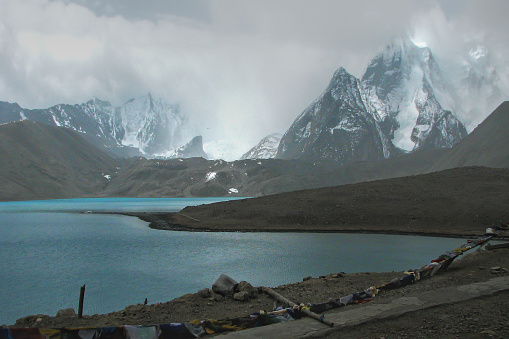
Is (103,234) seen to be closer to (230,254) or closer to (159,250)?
(159,250)

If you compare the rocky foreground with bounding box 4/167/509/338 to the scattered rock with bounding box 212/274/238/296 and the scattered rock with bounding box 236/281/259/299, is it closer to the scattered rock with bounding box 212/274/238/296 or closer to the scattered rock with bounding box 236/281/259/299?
the scattered rock with bounding box 236/281/259/299

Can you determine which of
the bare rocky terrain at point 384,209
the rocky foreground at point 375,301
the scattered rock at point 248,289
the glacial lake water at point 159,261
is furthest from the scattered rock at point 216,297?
the bare rocky terrain at point 384,209

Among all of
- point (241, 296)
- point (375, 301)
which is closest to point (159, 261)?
point (241, 296)

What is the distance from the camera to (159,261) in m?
33.9

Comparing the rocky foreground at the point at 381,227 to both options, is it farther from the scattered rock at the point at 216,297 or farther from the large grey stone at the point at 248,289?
the large grey stone at the point at 248,289

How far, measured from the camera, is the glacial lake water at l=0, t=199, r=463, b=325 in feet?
74.3

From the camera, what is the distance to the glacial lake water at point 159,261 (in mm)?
22639

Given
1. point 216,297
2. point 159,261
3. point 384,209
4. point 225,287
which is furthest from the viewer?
point 384,209

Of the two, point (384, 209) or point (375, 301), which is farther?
point (384, 209)

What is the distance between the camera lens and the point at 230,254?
37.2 meters

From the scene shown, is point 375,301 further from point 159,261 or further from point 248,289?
point 159,261

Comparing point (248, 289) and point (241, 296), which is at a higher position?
point (248, 289)

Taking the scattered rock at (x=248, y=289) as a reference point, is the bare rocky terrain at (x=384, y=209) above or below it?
above

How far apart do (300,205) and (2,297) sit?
5346 cm
